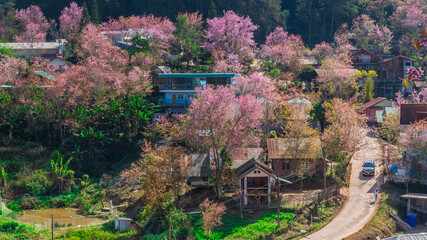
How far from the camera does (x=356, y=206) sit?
99.5ft

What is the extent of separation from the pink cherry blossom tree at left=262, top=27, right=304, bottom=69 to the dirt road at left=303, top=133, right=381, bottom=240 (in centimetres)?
1882

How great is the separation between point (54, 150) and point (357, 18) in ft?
156

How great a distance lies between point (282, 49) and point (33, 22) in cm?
3397

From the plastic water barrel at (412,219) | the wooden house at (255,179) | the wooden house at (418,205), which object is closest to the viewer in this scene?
the plastic water barrel at (412,219)

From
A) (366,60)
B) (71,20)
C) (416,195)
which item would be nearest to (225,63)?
(366,60)

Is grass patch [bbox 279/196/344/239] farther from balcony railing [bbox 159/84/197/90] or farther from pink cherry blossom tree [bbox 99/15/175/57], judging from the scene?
pink cherry blossom tree [bbox 99/15/175/57]

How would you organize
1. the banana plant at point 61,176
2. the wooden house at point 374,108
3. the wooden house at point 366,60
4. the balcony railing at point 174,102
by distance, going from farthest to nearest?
the wooden house at point 366,60 → the wooden house at point 374,108 → the balcony railing at point 174,102 → the banana plant at point 61,176

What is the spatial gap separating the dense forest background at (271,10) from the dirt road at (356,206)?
114ft

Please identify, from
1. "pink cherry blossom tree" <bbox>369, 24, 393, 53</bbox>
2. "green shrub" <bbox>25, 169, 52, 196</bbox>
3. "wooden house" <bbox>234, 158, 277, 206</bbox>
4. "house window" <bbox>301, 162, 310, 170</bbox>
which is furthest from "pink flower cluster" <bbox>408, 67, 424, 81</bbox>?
"pink cherry blossom tree" <bbox>369, 24, 393, 53</bbox>

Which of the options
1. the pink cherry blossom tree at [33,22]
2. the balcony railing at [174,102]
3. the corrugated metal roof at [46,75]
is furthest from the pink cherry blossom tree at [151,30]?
the corrugated metal roof at [46,75]

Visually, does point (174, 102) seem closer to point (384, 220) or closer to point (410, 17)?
point (384, 220)

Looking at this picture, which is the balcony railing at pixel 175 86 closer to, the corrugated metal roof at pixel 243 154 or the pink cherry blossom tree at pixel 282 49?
the pink cherry blossom tree at pixel 282 49

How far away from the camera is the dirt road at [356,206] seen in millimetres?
26828

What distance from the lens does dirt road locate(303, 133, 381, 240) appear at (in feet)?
88.0
